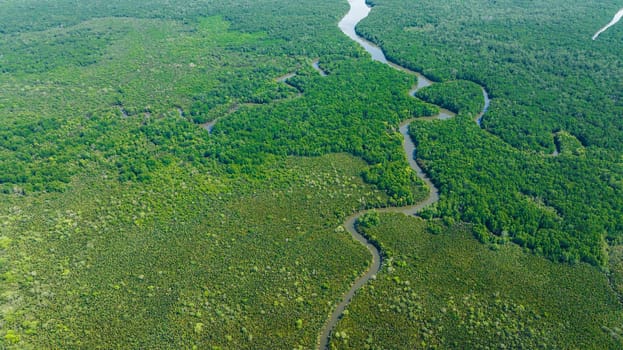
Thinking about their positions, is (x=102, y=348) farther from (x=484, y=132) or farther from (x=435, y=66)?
(x=435, y=66)

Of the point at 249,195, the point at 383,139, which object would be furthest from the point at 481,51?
the point at 249,195

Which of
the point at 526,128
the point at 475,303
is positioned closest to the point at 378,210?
the point at 475,303

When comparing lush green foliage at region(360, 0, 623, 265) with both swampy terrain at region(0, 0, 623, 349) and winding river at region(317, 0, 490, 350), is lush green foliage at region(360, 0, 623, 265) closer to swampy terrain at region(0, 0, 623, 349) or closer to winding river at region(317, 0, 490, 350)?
swampy terrain at region(0, 0, 623, 349)

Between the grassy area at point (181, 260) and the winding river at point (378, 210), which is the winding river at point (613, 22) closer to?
the winding river at point (378, 210)

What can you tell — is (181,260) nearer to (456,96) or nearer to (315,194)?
(315,194)

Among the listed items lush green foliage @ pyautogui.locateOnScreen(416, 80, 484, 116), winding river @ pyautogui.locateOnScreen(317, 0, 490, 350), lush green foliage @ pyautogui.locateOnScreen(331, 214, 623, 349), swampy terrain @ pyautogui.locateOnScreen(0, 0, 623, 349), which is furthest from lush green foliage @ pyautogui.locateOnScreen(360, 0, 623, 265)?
lush green foliage @ pyautogui.locateOnScreen(331, 214, 623, 349)

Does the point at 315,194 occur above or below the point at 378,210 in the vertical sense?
above

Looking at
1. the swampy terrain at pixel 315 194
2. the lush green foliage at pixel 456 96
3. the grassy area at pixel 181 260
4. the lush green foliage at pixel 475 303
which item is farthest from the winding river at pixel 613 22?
the grassy area at pixel 181 260

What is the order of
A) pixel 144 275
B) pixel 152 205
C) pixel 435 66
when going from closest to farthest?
pixel 144 275 < pixel 152 205 < pixel 435 66

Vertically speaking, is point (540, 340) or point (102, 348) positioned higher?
point (540, 340)
